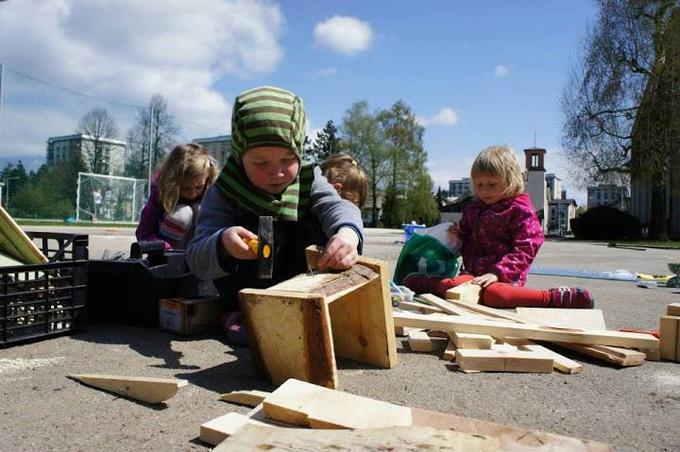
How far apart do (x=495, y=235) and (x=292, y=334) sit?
2766mm

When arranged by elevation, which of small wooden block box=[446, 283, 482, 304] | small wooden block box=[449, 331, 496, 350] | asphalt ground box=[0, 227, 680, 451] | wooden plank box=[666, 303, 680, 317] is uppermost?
wooden plank box=[666, 303, 680, 317]

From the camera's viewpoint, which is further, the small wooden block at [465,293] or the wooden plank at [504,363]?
the small wooden block at [465,293]

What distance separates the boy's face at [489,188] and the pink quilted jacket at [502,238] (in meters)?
0.05

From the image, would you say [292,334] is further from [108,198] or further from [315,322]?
[108,198]

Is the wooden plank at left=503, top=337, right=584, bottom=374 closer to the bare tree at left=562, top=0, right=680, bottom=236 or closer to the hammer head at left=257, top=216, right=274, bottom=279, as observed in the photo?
the hammer head at left=257, top=216, right=274, bottom=279

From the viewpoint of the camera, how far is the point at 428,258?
177 inches

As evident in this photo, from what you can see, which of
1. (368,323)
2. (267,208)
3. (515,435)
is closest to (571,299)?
(368,323)

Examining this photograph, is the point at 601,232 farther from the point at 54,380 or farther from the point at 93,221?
the point at 54,380

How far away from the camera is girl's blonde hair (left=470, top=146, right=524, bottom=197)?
412cm

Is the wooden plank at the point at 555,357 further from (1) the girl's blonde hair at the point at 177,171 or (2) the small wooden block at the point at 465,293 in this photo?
(1) the girl's blonde hair at the point at 177,171

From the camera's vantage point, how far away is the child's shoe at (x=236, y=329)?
2.58m

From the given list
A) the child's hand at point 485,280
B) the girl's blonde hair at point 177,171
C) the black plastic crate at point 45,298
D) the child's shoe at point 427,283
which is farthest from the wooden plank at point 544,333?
the girl's blonde hair at point 177,171

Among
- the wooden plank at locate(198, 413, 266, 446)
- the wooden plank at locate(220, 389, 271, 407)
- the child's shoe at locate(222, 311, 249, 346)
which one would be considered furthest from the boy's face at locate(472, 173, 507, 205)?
the wooden plank at locate(198, 413, 266, 446)

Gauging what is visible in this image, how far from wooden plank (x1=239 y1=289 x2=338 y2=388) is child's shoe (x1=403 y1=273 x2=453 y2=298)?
2.24 metres
